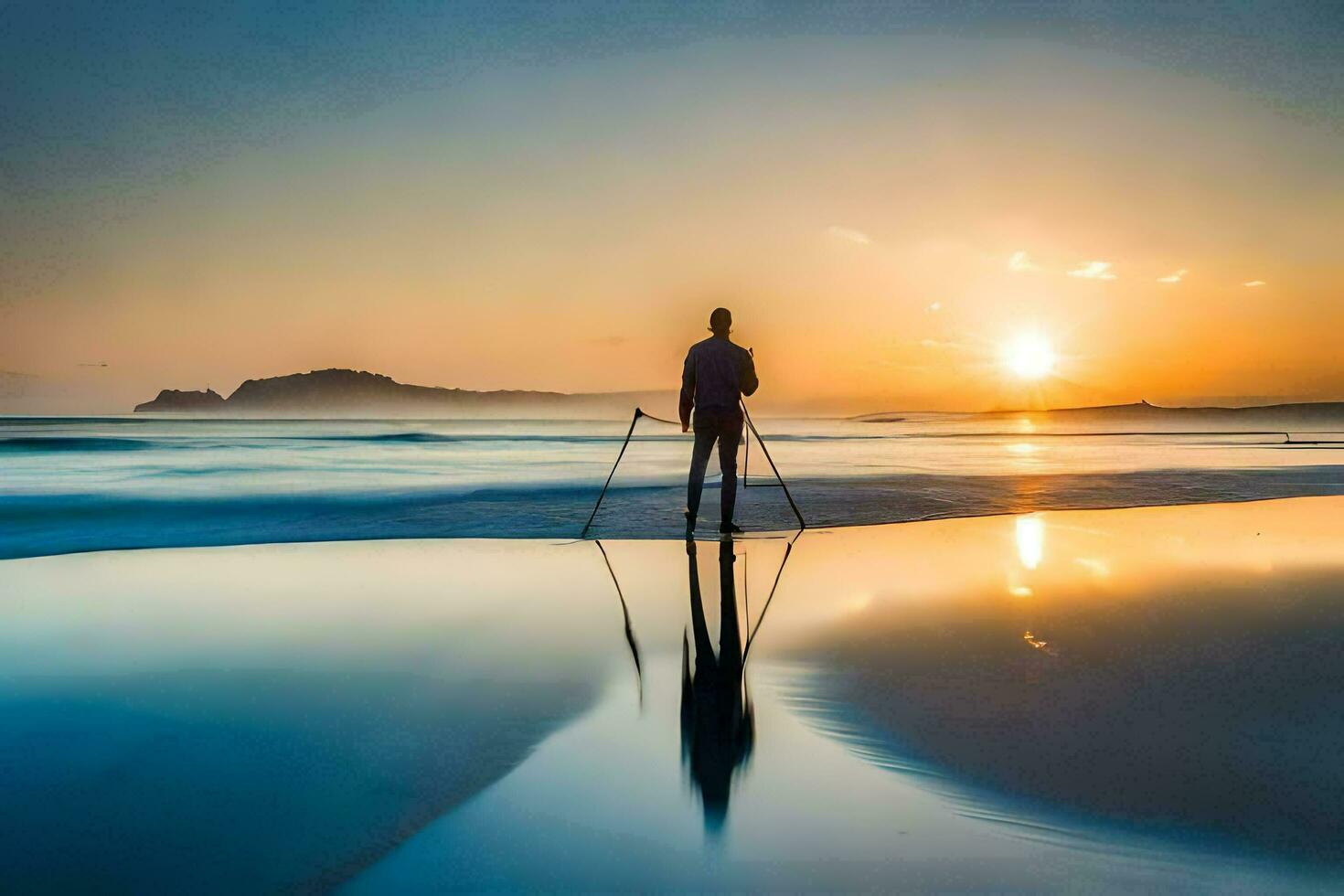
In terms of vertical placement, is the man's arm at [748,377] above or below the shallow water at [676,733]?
above

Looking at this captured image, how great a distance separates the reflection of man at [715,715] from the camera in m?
2.88

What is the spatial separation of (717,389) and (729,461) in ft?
2.52

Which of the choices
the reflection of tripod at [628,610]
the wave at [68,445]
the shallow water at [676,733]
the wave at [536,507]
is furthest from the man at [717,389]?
the wave at [68,445]

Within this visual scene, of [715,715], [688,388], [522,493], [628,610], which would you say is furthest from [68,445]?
[715,715]

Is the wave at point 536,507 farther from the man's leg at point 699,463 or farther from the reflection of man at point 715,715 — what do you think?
the reflection of man at point 715,715

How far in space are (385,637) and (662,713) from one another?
78.9 inches

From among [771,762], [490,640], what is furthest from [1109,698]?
[490,640]

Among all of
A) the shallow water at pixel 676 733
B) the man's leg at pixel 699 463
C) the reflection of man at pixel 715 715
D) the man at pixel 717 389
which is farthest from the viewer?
the man at pixel 717 389

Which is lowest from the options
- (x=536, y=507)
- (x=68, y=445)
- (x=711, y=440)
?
(x=536, y=507)

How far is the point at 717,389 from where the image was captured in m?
9.51

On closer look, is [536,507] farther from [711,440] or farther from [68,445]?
[68,445]

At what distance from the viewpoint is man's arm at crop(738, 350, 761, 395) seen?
31.7 feet

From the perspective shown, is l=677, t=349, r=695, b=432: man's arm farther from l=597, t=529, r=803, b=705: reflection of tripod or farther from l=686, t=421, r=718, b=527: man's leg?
l=597, t=529, r=803, b=705: reflection of tripod

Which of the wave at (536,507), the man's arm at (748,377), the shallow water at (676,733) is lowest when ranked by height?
the shallow water at (676,733)
